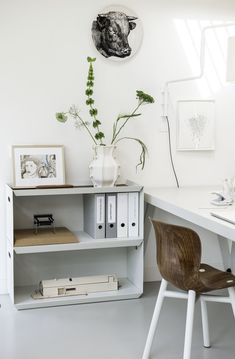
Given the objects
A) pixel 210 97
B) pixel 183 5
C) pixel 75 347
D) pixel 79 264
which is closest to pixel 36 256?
pixel 79 264

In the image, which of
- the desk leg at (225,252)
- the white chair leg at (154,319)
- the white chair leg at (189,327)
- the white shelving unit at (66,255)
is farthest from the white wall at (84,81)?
the white chair leg at (189,327)

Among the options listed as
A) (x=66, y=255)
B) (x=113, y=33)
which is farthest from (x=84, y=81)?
(x=66, y=255)

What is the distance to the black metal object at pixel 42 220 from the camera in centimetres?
365

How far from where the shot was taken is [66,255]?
3855mm

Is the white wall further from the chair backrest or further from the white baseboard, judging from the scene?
the chair backrest

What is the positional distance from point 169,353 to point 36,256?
137cm

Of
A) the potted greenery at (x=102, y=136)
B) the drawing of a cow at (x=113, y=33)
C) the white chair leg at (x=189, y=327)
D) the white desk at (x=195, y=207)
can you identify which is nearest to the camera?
the white chair leg at (x=189, y=327)

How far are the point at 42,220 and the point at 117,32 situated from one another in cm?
143

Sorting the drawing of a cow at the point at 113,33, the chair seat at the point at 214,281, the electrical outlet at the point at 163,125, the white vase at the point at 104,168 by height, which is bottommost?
the chair seat at the point at 214,281

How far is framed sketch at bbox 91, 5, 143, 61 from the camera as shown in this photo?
3.75m

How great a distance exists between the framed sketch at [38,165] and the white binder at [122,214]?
1.39 feet

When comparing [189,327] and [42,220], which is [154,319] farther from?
[42,220]

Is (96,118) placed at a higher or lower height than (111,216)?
higher

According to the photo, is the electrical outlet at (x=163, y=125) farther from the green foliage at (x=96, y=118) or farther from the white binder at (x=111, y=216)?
the white binder at (x=111, y=216)
